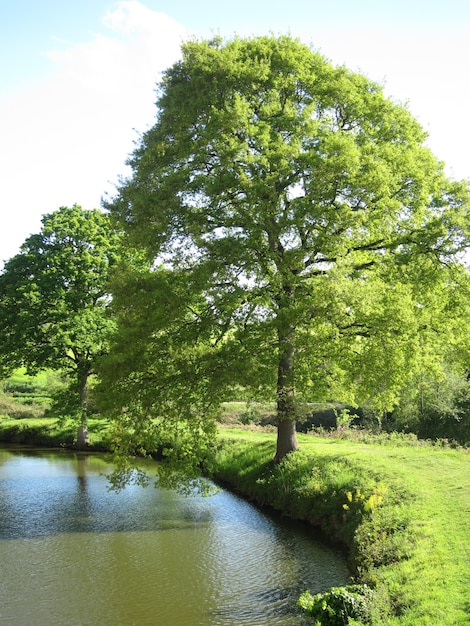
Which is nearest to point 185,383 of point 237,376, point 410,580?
point 237,376

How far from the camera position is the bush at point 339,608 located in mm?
8758

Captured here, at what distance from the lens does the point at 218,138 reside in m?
17.0

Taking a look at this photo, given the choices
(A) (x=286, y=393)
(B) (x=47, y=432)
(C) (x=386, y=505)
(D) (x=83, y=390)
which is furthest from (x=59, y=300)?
(C) (x=386, y=505)

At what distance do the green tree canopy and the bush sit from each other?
8077 mm

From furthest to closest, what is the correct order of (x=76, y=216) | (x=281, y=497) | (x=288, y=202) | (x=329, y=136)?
(x=76, y=216) → (x=281, y=497) → (x=288, y=202) → (x=329, y=136)

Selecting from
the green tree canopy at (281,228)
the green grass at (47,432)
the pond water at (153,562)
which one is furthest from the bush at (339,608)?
the green grass at (47,432)

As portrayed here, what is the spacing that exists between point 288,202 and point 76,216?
1991 centimetres

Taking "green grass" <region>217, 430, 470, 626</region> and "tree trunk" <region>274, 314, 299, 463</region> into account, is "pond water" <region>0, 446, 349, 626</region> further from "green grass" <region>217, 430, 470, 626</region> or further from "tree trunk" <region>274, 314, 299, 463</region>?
"tree trunk" <region>274, 314, 299, 463</region>

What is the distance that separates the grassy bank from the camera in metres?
9.25

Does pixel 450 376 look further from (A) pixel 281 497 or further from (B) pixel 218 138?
(B) pixel 218 138

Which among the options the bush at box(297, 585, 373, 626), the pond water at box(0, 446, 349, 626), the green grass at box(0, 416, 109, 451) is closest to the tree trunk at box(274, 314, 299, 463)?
the pond water at box(0, 446, 349, 626)

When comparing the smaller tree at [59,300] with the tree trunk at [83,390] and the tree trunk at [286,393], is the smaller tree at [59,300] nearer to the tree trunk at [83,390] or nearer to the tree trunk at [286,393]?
the tree trunk at [83,390]

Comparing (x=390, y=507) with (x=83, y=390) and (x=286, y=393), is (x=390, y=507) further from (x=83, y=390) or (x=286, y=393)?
(x=83, y=390)

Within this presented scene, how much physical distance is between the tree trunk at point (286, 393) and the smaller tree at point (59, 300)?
586 inches
